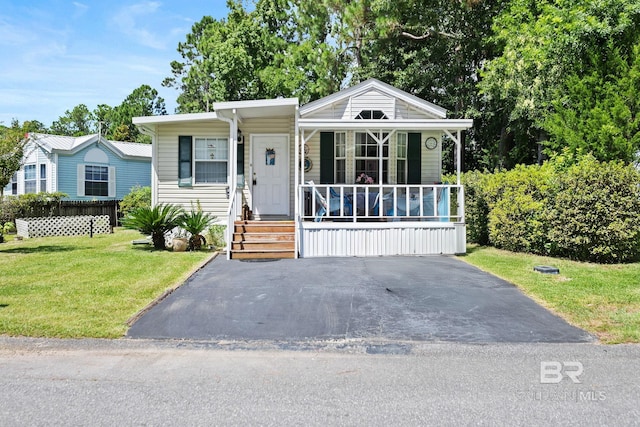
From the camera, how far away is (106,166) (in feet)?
74.7

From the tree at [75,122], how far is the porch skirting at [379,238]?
55365mm

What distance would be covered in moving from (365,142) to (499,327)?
8110mm

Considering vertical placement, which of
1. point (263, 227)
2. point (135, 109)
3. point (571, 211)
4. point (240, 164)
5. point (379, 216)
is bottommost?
point (263, 227)

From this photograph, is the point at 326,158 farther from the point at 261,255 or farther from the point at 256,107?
the point at 261,255

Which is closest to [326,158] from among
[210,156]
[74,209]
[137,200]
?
[210,156]

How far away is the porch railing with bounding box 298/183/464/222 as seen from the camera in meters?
11.0

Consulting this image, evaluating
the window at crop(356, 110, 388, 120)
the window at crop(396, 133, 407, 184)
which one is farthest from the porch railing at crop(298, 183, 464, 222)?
the window at crop(356, 110, 388, 120)

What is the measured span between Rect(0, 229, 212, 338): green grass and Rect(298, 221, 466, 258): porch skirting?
2.43 metres

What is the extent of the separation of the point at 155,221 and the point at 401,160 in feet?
21.6

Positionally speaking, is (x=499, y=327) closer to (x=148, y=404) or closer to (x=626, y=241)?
(x=148, y=404)

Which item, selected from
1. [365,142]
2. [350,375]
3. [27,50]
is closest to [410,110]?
[365,142]

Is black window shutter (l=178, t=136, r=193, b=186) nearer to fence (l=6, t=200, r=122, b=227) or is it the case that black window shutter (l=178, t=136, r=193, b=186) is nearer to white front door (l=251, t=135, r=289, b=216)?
white front door (l=251, t=135, r=289, b=216)

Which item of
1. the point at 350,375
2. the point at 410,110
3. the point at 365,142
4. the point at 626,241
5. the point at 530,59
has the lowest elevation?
the point at 350,375

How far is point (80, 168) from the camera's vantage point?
21672 mm
